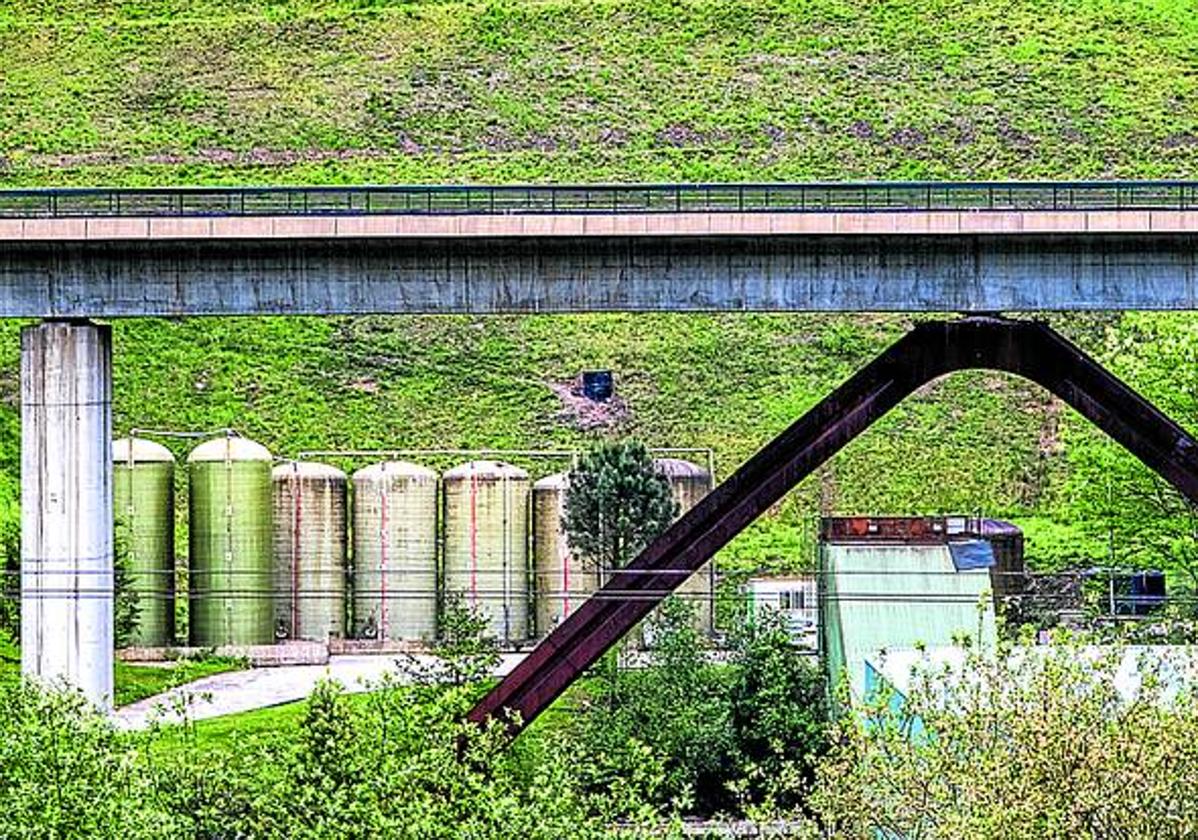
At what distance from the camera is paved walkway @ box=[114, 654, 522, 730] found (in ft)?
146

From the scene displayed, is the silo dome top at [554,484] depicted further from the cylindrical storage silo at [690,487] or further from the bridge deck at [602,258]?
the bridge deck at [602,258]

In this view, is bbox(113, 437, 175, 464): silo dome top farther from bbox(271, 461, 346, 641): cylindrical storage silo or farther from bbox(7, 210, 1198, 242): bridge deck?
bbox(7, 210, 1198, 242): bridge deck

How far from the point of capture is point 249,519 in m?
53.2

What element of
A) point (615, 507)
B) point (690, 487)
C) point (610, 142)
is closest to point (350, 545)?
point (615, 507)

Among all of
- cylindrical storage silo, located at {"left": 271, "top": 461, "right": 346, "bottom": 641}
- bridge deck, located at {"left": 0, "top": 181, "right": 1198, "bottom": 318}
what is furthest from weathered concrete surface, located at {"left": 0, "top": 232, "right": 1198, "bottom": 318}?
cylindrical storage silo, located at {"left": 271, "top": 461, "right": 346, "bottom": 641}

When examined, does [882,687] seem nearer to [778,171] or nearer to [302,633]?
[302,633]

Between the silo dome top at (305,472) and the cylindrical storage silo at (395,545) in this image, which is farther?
the silo dome top at (305,472)

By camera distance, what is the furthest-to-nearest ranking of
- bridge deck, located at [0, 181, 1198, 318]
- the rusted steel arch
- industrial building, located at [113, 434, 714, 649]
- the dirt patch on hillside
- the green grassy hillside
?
the dirt patch on hillside < the green grassy hillside < industrial building, located at [113, 434, 714, 649] < bridge deck, located at [0, 181, 1198, 318] < the rusted steel arch

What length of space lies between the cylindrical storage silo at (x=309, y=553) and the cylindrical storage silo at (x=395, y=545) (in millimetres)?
460

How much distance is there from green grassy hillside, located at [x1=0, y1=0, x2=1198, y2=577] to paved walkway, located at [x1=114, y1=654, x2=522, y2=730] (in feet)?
43.9

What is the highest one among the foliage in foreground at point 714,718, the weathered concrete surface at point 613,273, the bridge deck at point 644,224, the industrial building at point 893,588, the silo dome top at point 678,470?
the bridge deck at point 644,224

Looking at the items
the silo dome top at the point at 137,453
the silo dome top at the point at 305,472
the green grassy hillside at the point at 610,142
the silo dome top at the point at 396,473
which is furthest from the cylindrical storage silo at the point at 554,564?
the silo dome top at the point at 137,453

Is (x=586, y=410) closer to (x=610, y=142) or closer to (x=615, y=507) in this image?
(x=610, y=142)

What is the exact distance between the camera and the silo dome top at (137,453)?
177ft
